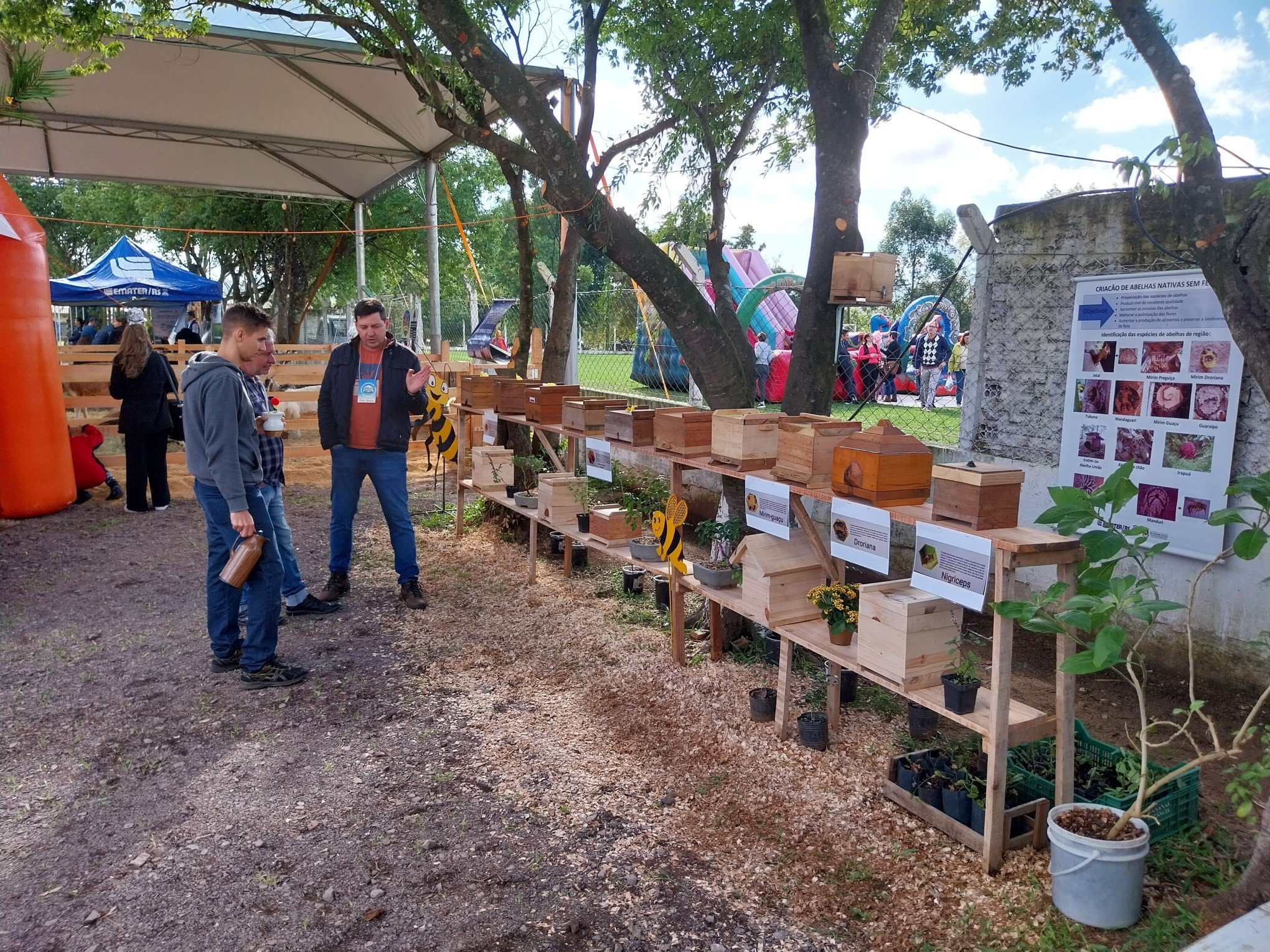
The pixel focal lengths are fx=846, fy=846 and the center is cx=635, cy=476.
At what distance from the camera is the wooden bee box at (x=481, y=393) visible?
7.18m

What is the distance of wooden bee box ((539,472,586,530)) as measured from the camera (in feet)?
20.4

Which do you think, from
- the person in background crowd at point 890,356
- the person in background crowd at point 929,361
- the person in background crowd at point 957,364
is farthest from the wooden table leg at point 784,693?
the person in background crowd at point 957,364

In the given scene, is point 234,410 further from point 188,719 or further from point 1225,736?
point 1225,736

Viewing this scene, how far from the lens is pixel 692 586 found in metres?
4.75

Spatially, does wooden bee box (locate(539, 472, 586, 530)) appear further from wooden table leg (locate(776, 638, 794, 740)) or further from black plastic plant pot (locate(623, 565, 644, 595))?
wooden table leg (locate(776, 638, 794, 740))

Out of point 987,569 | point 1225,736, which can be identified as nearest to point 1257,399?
point 1225,736

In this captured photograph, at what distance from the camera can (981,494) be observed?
299cm

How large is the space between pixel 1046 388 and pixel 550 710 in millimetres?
3557

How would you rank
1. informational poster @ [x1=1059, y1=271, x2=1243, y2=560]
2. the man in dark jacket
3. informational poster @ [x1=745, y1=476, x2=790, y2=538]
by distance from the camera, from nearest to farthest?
informational poster @ [x1=745, y1=476, x2=790, y2=538]
informational poster @ [x1=1059, y1=271, x2=1243, y2=560]
the man in dark jacket

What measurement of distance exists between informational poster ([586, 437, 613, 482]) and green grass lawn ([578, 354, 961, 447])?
227 centimetres

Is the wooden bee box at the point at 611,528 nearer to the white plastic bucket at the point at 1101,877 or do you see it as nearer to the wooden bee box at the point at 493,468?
the wooden bee box at the point at 493,468

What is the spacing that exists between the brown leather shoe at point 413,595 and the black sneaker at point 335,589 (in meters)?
0.45

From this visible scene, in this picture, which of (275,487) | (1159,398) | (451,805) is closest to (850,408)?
(1159,398)

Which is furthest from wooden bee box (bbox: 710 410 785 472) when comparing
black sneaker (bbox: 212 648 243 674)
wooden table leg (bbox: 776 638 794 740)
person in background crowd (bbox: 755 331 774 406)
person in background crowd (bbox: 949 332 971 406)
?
person in background crowd (bbox: 949 332 971 406)
